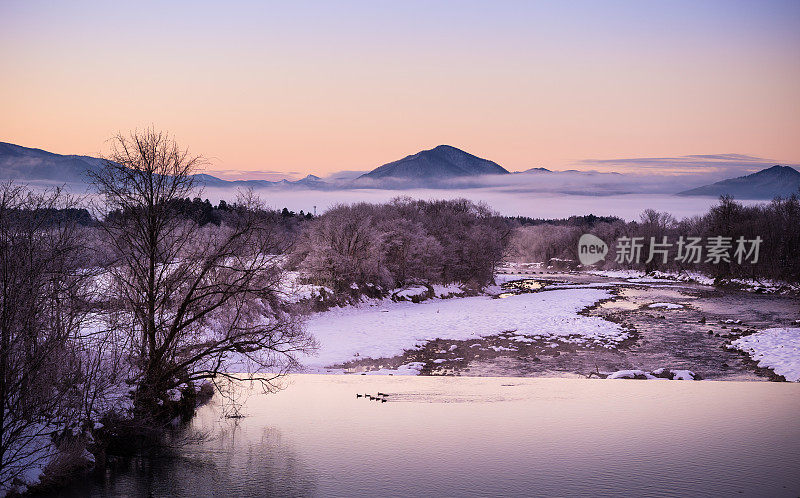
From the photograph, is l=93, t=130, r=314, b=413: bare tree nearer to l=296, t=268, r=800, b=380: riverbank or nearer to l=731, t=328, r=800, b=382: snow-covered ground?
l=296, t=268, r=800, b=380: riverbank

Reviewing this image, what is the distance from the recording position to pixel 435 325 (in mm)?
46281

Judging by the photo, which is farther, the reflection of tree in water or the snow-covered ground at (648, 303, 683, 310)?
the snow-covered ground at (648, 303, 683, 310)

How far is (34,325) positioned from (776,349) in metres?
37.4

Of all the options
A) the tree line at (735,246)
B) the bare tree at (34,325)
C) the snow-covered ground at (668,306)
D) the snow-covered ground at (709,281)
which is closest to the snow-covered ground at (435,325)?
the snow-covered ground at (668,306)

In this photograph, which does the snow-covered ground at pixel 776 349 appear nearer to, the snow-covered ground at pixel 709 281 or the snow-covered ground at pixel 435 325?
the snow-covered ground at pixel 435 325

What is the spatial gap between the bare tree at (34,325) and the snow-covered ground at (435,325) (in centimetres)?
1572

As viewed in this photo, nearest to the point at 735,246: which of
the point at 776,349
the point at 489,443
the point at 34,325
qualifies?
the point at 776,349

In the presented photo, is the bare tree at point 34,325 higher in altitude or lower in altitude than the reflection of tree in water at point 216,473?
higher

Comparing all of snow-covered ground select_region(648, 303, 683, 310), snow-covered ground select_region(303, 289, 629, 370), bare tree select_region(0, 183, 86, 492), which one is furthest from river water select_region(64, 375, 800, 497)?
snow-covered ground select_region(648, 303, 683, 310)

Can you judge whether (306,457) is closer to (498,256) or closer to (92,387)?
(92,387)

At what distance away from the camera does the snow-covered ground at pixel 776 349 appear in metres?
31.9

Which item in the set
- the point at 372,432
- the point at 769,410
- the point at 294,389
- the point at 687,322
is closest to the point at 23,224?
the point at 372,432

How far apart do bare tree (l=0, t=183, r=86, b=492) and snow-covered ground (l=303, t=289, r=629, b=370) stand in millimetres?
15716

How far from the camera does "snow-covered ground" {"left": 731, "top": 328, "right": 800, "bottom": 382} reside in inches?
1256
